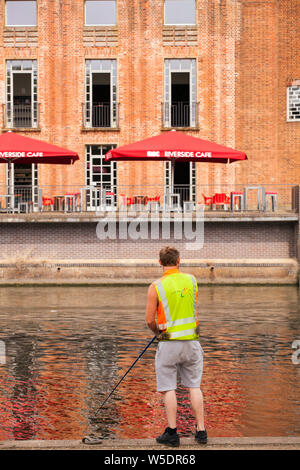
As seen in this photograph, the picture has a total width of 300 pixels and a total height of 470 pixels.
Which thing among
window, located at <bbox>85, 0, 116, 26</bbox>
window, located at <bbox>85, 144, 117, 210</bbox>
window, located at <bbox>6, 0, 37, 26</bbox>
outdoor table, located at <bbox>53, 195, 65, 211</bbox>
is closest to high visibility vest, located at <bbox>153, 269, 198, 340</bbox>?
outdoor table, located at <bbox>53, 195, 65, 211</bbox>

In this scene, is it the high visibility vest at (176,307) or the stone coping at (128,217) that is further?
the stone coping at (128,217)

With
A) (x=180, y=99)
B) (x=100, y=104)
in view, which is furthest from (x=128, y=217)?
(x=180, y=99)

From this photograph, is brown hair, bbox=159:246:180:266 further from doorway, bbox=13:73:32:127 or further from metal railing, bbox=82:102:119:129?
doorway, bbox=13:73:32:127

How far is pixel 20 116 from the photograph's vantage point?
117ft

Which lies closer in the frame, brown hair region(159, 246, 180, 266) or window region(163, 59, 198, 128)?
brown hair region(159, 246, 180, 266)

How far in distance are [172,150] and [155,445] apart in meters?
21.3

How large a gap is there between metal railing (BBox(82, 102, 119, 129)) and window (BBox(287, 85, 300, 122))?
24.8 ft

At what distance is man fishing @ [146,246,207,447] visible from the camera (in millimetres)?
6824

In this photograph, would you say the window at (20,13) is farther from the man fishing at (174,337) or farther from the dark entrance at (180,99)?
the man fishing at (174,337)

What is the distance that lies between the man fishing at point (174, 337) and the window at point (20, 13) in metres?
30.8

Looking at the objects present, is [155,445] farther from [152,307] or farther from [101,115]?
[101,115]

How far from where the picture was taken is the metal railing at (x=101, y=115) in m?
35.6

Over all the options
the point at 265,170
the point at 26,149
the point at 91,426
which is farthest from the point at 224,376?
the point at 265,170

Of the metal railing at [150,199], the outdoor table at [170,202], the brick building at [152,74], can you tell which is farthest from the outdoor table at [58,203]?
the outdoor table at [170,202]
